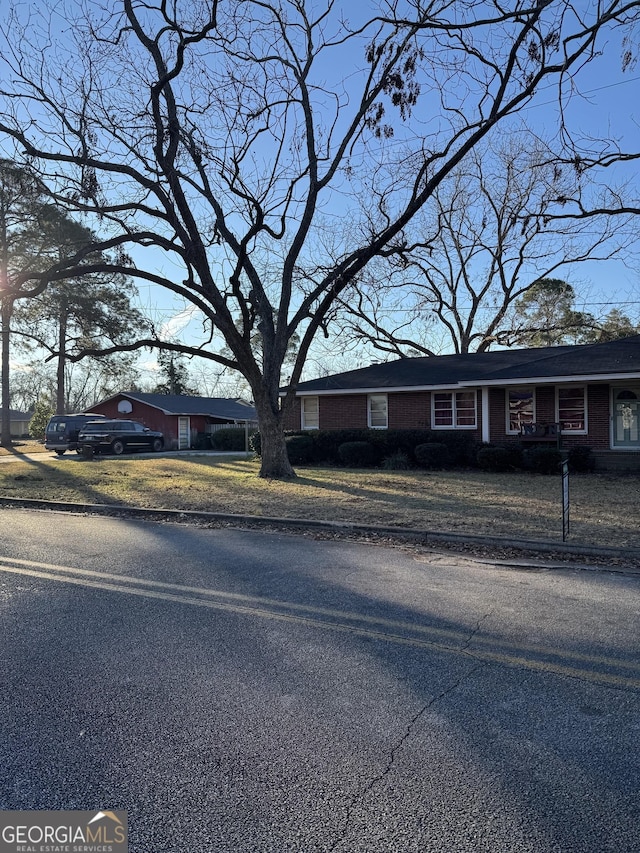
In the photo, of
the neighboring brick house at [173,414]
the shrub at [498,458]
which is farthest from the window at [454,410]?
the neighboring brick house at [173,414]

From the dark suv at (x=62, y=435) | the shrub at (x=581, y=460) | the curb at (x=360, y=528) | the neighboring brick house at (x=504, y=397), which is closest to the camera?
the curb at (x=360, y=528)

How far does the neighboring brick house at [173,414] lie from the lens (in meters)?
38.7

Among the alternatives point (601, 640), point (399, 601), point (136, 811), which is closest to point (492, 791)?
point (136, 811)

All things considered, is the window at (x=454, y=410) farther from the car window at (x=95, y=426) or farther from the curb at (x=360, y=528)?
the car window at (x=95, y=426)

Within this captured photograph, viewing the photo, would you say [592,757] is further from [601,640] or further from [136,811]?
[136,811]

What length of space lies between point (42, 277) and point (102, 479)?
569cm

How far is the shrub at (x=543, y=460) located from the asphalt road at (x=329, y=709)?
458 inches

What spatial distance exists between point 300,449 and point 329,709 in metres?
19.0

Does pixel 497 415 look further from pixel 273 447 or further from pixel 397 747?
pixel 397 747

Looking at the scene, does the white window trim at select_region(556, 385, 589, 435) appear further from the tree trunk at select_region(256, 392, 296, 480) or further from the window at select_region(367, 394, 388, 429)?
the tree trunk at select_region(256, 392, 296, 480)

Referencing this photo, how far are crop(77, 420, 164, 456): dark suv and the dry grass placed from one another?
997 centimetres

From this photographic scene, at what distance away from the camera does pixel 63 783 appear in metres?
2.82

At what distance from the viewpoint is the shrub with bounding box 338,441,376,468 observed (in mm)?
21344

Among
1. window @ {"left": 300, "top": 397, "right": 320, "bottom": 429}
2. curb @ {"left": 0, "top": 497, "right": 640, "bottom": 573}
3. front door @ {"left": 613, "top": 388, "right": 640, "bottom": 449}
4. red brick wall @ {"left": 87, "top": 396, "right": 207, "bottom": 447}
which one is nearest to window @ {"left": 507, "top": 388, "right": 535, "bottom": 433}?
front door @ {"left": 613, "top": 388, "right": 640, "bottom": 449}
